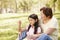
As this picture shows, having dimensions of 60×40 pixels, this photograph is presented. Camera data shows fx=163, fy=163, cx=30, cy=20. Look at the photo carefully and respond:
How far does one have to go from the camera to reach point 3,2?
1.81 metres

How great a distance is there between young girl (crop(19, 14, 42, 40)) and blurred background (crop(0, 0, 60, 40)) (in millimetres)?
46

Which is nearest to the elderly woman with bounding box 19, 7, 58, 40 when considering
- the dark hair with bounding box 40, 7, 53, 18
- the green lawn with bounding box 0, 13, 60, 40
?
the dark hair with bounding box 40, 7, 53, 18

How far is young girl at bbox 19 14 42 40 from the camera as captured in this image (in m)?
1.75

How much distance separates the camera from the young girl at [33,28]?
5.75ft

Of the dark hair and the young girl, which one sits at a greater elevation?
the dark hair

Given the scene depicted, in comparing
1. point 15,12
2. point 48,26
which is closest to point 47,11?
point 48,26

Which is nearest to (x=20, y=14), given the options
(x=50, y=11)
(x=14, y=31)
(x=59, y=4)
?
(x=14, y=31)

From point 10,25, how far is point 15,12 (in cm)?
15

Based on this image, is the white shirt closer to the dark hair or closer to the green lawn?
the dark hair

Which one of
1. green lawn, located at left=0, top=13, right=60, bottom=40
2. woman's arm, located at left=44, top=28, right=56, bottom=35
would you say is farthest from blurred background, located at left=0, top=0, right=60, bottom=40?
woman's arm, located at left=44, top=28, right=56, bottom=35

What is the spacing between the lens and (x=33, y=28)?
1.78m

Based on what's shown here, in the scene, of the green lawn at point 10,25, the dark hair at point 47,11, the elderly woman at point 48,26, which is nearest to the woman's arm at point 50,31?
the elderly woman at point 48,26

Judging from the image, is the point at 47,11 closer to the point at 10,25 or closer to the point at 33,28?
the point at 33,28

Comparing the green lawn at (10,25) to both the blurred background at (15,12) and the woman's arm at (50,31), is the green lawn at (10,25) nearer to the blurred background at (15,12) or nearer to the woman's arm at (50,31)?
the blurred background at (15,12)
